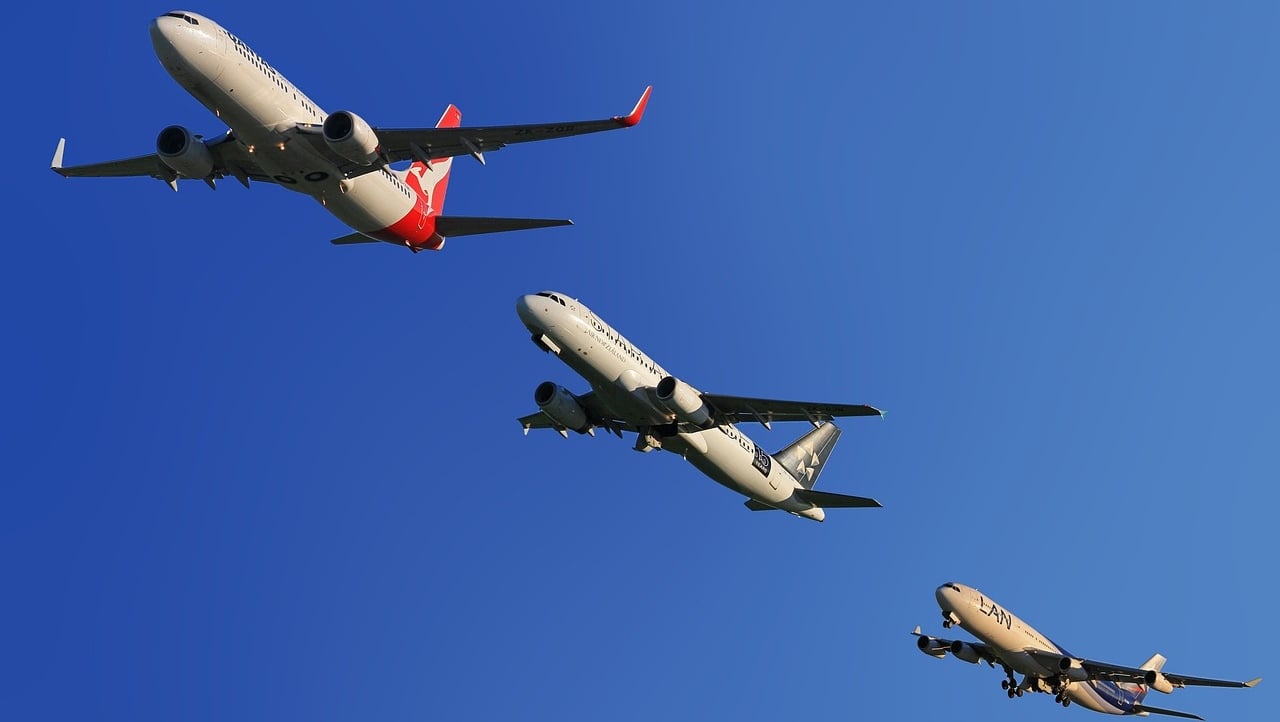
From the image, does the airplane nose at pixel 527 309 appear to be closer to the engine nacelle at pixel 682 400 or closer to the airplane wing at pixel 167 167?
the engine nacelle at pixel 682 400

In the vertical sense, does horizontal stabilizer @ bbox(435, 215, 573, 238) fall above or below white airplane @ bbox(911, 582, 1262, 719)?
above

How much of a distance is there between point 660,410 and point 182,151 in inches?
748

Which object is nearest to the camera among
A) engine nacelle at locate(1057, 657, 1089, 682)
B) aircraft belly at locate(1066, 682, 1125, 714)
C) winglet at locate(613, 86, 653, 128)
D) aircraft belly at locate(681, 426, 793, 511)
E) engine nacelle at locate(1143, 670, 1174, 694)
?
winglet at locate(613, 86, 653, 128)

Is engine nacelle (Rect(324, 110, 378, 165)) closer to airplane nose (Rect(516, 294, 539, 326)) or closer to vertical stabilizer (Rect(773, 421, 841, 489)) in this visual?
airplane nose (Rect(516, 294, 539, 326))

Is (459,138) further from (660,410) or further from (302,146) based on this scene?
(660,410)

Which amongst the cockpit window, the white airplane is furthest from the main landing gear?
the cockpit window

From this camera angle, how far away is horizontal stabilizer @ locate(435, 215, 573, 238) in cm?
4759

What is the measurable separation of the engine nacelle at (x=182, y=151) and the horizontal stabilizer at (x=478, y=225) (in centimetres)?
886

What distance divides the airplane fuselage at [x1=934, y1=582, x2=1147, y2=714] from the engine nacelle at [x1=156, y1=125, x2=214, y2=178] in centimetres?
3338

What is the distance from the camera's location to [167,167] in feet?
155

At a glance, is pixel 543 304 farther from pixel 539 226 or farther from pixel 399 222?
pixel 399 222

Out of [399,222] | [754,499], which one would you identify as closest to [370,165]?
[399,222]

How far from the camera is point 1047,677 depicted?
5812 cm

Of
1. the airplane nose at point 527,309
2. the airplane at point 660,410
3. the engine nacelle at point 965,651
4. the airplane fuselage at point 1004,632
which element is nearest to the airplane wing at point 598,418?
the airplane at point 660,410
